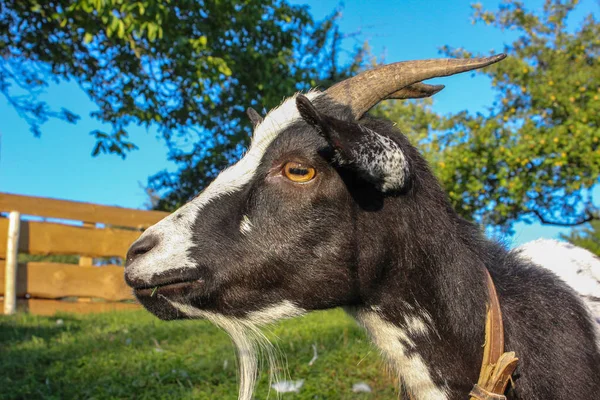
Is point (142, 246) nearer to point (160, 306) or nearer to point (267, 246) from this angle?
point (160, 306)

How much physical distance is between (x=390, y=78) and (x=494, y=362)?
1191 mm

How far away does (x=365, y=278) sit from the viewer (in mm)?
2047

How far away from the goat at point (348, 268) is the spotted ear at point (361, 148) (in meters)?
0.01

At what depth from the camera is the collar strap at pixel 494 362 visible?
1.91 m

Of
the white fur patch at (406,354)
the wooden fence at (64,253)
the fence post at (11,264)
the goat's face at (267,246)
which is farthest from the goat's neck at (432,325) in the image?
the fence post at (11,264)

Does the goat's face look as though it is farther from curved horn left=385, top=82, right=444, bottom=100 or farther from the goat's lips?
Answer: curved horn left=385, top=82, right=444, bottom=100

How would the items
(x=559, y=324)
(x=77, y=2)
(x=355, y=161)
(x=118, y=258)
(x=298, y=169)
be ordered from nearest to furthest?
(x=355, y=161) → (x=298, y=169) → (x=559, y=324) → (x=77, y=2) → (x=118, y=258)

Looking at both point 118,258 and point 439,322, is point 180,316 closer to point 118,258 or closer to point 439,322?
point 439,322

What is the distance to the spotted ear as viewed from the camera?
176 cm

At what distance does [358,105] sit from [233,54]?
25.6 ft

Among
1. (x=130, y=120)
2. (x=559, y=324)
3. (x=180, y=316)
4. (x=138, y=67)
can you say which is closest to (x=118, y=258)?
(x=130, y=120)

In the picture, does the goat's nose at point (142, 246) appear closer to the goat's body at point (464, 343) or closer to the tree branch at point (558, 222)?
the goat's body at point (464, 343)

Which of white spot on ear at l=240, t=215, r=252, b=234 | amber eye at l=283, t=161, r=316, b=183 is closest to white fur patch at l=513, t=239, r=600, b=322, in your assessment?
amber eye at l=283, t=161, r=316, b=183

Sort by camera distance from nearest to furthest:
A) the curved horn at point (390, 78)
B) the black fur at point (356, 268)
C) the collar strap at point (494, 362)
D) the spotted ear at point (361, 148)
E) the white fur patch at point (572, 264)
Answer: the spotted ear at point (361, 148), the collar strap at point (494, 362), the black fur at point (356, 268), the curved horn at point (390, 78), the white fur patch at point (572, 264)
